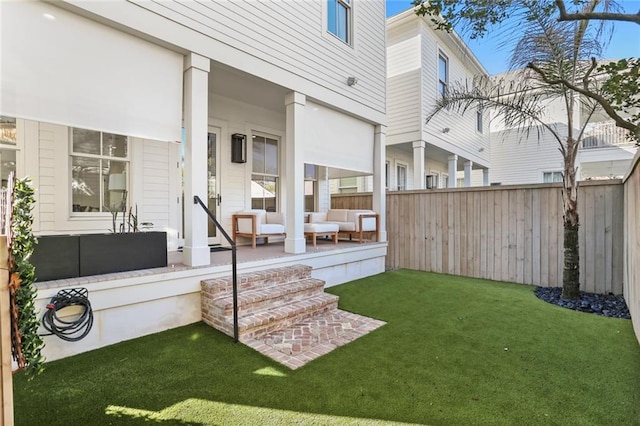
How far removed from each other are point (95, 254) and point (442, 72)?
10664mm

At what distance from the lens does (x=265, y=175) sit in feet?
23.1

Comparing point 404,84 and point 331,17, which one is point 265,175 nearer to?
point 331,17

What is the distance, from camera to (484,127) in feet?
44.9

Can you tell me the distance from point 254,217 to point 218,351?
2950 mm

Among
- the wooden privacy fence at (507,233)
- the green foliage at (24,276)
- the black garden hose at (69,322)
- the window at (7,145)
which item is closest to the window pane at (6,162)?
the window at (7,145)

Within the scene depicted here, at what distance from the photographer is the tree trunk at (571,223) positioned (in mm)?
4559

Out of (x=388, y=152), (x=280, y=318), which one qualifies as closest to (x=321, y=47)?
(x=280, y=318)

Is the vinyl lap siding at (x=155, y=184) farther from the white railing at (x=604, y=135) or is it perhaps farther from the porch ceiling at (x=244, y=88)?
the white railing at (x=604, y=135)

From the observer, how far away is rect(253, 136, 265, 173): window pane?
22.4 ft

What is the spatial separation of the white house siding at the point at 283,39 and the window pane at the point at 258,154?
2.07 metres

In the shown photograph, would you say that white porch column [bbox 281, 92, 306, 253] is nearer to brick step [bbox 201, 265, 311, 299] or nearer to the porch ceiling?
the porch ceiling

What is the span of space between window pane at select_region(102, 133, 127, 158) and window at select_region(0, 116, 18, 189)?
37.9 inches

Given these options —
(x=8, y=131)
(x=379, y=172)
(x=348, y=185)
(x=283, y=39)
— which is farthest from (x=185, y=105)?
(x=348, y=185)

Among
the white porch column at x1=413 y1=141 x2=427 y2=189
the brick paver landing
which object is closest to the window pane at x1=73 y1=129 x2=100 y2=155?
the brick paver landing
